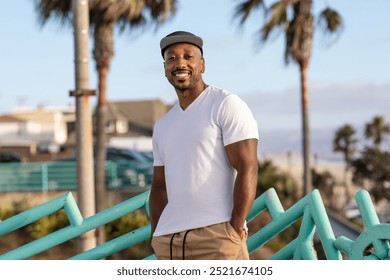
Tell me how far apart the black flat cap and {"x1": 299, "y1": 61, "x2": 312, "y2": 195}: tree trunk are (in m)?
21.8

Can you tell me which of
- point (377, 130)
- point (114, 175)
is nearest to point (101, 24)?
point (114, 175)

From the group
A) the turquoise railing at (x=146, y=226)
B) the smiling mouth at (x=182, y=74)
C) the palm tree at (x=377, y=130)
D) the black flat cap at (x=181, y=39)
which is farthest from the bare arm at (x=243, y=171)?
the palm tree at (x=377, y=130)

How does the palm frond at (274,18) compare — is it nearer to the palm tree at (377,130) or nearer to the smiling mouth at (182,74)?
the smiling mouth at (182,74)

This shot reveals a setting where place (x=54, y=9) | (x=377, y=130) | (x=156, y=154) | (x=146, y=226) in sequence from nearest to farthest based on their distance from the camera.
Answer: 1. (x=156, y=154)
2. (x=146, y=226)
3. (x=54, y=9)
4. (x=377, y=130)

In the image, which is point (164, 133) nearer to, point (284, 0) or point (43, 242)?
point (43, 242)

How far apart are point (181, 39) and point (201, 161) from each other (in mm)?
505

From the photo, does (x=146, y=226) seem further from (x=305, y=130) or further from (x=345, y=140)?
(x=345, y=140)

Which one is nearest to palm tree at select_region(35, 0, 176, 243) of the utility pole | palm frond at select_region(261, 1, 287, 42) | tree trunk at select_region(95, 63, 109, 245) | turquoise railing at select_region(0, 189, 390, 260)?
tree trunk at select_region(95, 63, 109, 245)

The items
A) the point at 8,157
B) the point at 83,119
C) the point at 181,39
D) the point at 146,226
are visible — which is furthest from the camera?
the point at 8,157

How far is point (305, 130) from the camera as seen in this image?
25.0 meters
